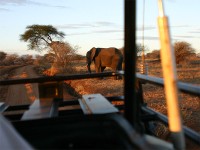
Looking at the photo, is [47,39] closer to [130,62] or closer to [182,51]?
[182,51]

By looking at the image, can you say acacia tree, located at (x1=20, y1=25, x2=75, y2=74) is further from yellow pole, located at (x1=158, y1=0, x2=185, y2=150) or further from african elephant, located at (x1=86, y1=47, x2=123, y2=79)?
yellow pole, located at (x1=158, y1=0, x2=185, y2=150)

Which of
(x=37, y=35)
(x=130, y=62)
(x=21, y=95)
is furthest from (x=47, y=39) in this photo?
(x=130, y=62)

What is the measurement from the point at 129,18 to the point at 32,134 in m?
0.60

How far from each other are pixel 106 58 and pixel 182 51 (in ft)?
45.0

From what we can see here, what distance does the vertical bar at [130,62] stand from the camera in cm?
145

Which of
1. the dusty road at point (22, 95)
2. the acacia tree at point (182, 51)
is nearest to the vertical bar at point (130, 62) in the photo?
the dusty road at point (22, 95)

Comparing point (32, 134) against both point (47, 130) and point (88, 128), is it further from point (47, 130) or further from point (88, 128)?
point (88, 128)

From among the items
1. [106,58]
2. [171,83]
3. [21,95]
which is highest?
[171,83]

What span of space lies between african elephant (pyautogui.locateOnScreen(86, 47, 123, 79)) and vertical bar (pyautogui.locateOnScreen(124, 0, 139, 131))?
24.8m

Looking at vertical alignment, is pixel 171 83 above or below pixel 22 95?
above

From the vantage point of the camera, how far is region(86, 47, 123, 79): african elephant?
26.7 m

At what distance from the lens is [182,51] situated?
3794 centimetres

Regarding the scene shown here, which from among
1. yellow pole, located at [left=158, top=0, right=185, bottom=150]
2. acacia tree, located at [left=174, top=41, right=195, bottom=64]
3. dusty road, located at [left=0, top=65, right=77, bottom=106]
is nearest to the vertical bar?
yellow pole, located at [left=158, top=0, right=185, bottom=150]

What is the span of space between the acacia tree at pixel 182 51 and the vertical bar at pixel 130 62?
119ft
